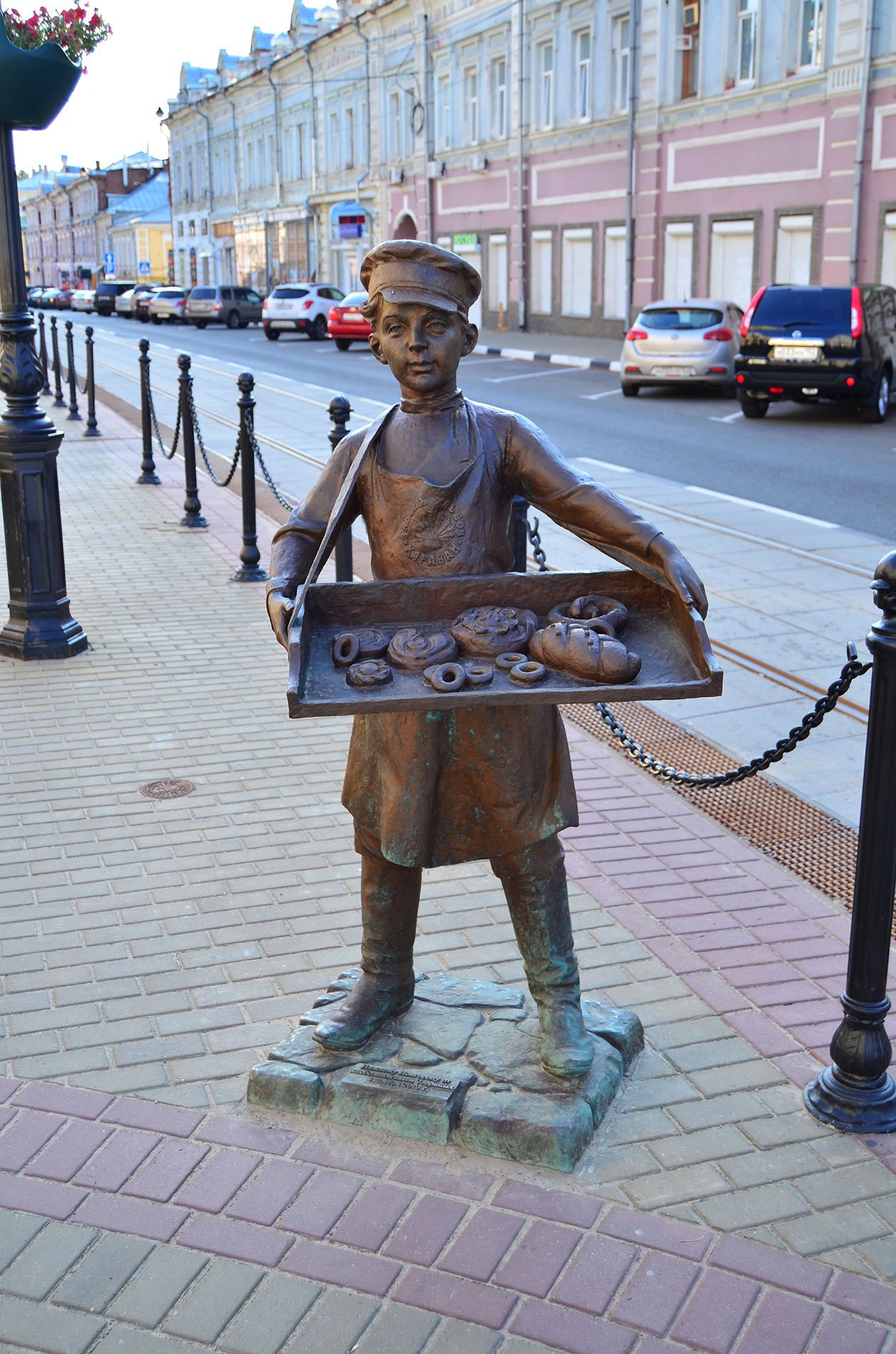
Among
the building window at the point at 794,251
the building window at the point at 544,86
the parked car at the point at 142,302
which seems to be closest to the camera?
the building window at the point at 794,251

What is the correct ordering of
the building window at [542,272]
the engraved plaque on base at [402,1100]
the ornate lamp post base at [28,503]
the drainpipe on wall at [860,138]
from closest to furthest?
the engraved plaque on base at [402,1100] < the ornate lamp post base at [28,503] < the drainpipe on wall at [860,138] < the building window at [542,272]

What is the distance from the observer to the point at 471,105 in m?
38.2

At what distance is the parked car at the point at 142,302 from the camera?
50594 mm

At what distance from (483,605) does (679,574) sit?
44 centimetres

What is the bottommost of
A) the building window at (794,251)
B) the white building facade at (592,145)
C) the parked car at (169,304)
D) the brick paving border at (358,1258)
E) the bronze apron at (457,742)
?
the brick paving border at (358,1258)

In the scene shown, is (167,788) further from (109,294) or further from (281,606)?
(109,294)

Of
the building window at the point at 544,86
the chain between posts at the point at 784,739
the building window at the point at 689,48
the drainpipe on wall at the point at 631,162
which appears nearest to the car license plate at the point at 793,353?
the building window at the point at 689,48

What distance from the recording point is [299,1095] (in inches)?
127

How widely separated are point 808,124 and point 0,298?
21122 millimetres

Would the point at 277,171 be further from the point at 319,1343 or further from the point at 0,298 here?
the point at 319,1343

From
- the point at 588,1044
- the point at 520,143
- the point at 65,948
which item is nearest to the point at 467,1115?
the point at 588,1044

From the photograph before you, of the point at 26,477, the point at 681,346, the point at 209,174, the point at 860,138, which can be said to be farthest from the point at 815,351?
the point at 209,174

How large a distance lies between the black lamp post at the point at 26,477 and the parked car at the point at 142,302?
45.3 m

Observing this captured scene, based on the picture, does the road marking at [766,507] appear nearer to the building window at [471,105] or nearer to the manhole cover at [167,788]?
the manhole cover at [167,788]
